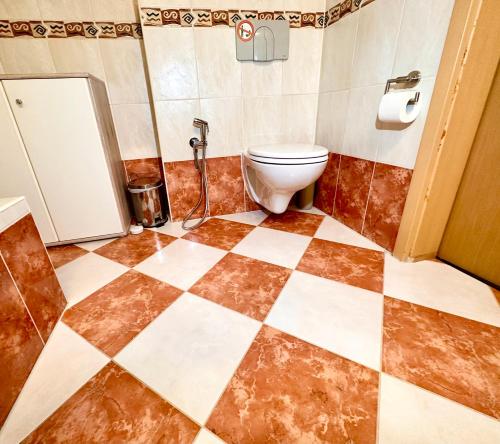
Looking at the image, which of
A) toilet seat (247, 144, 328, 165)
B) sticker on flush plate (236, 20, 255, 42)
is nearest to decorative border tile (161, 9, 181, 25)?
sticker on flush plate (236, 20, 255, 42)

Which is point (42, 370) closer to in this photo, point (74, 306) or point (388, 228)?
point (74, 306)

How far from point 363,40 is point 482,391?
136cm

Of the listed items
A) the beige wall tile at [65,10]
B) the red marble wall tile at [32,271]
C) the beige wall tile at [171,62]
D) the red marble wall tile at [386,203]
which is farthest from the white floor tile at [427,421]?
the beige wall tile at [65,10]

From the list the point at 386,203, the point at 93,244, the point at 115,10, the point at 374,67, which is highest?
the point at 115,10

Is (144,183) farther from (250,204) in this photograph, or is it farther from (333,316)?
(333,316)

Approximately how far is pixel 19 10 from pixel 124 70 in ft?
1.59

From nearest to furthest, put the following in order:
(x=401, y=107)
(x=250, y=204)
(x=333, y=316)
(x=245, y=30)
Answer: (x=333, y=316) → (x=401, y=107) → (x=245, y=30) → (x=250, y=204)

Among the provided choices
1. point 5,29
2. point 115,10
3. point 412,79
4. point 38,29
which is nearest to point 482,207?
point 412,79

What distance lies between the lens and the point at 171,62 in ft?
4.14

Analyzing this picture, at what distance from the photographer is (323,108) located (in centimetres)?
149

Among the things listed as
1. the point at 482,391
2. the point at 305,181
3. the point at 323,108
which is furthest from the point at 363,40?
the point at 482,391

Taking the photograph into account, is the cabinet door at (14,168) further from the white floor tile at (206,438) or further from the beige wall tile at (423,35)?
the beige wall tile at (423,35)

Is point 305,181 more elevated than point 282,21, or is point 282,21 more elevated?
point 282,21

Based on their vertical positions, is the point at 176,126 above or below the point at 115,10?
below
